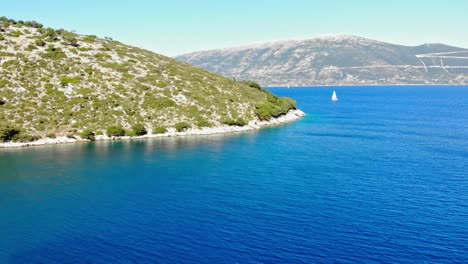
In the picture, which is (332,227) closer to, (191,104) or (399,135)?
(399,135)

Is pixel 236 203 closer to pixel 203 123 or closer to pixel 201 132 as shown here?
pixel 201 132

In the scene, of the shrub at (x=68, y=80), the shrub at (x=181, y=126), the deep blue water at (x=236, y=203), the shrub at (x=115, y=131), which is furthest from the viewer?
the shrub at (x=68, y=80)

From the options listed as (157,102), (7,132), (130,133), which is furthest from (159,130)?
(7,132)

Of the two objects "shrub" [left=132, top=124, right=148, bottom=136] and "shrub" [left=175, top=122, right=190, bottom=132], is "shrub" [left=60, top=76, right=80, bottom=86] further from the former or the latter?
"shrub" [left=175, top=122, right=190, bottom=132]

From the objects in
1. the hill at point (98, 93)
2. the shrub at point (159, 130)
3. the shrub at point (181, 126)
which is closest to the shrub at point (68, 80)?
the hill at point (98, 93)

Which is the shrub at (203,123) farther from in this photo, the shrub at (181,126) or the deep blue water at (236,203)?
the deep blue water at (236,203)
